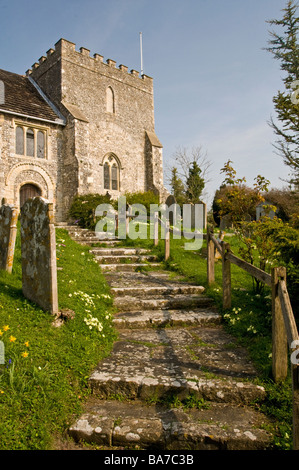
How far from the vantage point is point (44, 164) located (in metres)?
16.8

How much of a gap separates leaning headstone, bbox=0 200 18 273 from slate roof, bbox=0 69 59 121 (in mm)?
11887

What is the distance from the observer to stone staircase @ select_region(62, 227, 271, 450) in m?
2.53

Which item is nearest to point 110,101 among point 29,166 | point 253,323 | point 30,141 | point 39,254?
point 30,141

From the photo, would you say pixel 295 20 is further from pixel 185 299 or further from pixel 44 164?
pixel 185 299

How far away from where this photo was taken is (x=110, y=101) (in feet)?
69.7

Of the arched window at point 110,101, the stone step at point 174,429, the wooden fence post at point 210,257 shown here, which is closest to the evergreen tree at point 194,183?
the arched window at point 110,101

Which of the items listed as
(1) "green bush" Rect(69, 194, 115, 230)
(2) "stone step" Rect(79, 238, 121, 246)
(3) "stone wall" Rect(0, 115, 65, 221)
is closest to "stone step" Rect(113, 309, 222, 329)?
(2) "stone step" Rect(79, 238, 121, 246)

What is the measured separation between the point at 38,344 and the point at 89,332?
2.62ft

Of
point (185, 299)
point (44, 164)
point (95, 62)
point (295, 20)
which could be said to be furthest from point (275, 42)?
point (185, 299)

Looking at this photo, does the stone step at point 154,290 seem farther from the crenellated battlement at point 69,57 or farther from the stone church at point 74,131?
the crenellated battlement at point 69,57

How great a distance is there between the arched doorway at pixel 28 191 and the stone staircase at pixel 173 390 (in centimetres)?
1304

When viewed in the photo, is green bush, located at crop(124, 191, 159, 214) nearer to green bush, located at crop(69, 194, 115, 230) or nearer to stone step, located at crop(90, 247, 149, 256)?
green bush, located at crop(69, 194, 115, 230)

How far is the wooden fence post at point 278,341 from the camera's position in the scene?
10.3 feet

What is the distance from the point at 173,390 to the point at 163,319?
177 cm
